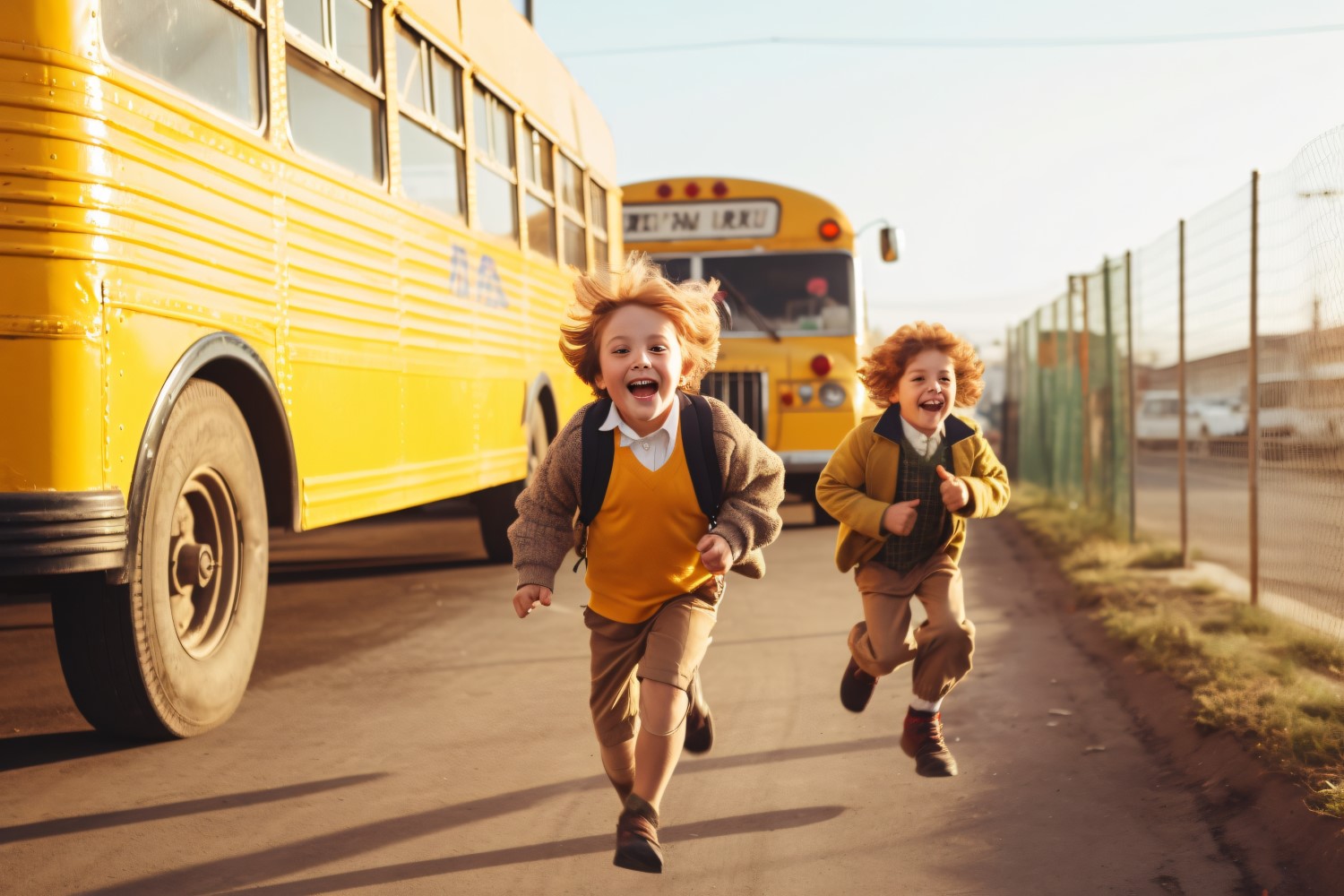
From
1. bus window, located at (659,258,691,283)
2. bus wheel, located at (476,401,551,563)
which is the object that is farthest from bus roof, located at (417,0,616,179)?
bus wheel, located at (476,401,551,563)

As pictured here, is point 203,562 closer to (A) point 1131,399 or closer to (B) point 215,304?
(B) point 215,304

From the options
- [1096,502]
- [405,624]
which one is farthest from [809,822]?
[1096,502]

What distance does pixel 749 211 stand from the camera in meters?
14.7

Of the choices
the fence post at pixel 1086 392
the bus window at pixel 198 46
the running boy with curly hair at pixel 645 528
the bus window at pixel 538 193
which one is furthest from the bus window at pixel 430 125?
the fence post at pixel 1086 392

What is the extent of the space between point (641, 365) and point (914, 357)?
1149mm

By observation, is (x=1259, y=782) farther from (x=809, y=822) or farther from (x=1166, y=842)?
(x=809, y=822)

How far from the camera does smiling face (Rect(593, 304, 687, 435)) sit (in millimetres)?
3916

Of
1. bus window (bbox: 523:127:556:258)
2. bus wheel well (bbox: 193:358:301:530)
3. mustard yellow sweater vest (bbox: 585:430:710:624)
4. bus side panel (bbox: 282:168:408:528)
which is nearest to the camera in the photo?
mustard yellow sweater vest (bbox: 585:430:710:624)

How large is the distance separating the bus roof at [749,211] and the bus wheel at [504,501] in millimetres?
4152

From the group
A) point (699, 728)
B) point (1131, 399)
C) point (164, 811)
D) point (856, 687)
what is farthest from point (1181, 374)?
point (164, 811)

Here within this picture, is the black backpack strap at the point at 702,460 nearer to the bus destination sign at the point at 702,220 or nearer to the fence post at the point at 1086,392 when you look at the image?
the fence post at the point at 1086,392

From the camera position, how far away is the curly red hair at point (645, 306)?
4.06 meters

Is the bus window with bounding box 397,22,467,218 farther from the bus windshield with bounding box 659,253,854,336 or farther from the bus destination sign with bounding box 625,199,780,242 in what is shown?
the bus destination sign with bounding box 625,199,780,242

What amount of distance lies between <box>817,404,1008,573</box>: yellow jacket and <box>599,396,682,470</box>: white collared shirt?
771 mm
